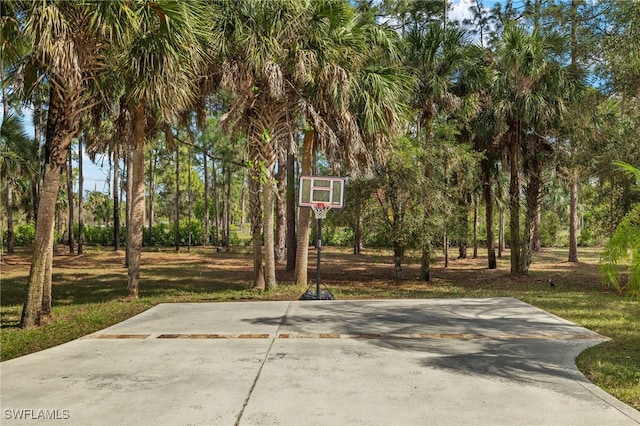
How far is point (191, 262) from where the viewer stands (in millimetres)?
24750

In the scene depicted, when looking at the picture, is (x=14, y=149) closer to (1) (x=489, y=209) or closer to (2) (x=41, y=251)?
(2) (x=41, y=251)

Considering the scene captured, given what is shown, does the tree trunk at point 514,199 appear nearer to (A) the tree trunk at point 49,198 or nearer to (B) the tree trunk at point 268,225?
(B) the tree trunk at point 268,225

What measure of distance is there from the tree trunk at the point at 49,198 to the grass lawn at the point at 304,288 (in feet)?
1.48

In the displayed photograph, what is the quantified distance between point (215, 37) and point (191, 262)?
1496 cm

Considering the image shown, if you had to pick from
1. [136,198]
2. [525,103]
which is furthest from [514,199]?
[136,198]

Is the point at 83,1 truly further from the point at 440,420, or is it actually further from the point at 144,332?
the point at 440,420

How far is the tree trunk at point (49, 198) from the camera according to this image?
8.45 m

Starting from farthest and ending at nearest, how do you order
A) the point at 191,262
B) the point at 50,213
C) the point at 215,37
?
the point at 191,262
the point at 215,37
the point at 50,213

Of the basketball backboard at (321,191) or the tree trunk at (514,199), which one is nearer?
the basketball backboard at (321,191)

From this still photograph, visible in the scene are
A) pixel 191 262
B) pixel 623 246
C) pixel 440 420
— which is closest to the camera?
pixel 440 420

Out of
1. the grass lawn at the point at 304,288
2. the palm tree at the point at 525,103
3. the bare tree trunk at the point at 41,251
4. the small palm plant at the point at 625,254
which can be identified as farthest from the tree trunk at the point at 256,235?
the small palm plant at the point at 625,254

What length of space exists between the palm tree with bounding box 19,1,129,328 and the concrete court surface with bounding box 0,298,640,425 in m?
A: 1.76

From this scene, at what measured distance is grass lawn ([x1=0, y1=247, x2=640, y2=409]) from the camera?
704 centimetres

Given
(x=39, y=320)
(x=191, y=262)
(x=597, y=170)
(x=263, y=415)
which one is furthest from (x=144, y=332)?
(x=191, y=262)
